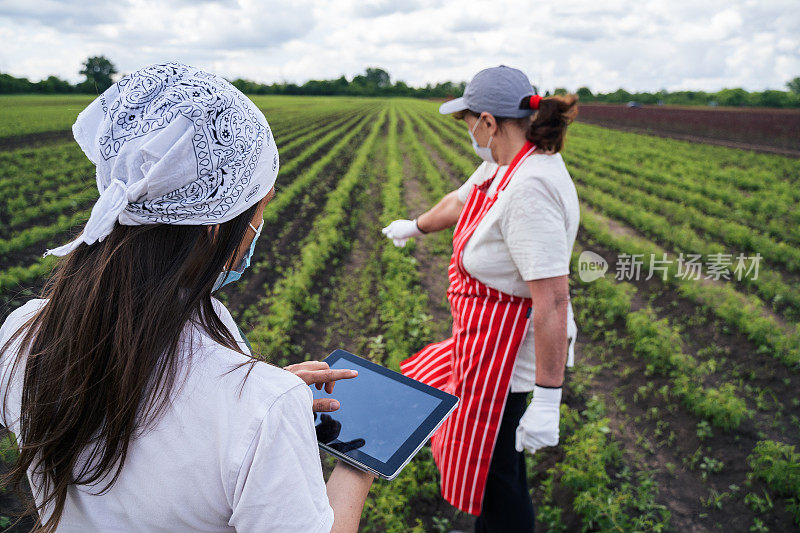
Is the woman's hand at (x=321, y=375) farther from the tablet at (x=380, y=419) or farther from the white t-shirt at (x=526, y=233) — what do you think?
the white t-shirt at (x=526, y=233)

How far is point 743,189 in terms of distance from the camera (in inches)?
448

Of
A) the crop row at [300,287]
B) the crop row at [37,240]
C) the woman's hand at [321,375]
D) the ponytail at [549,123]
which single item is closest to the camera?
the woman's hand at [321,375]

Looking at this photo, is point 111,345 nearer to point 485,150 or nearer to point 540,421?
point 540,421

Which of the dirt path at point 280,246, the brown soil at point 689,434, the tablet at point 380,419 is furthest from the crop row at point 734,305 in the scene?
the dirt path at point 280,246

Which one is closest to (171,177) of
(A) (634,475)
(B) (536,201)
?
(B) (536,201)

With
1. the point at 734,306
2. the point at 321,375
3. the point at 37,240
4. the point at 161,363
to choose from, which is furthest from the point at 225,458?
the point at 37,240

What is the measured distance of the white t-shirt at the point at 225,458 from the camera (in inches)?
29.2

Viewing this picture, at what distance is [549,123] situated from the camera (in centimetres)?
182

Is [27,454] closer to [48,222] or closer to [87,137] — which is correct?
[87,137]

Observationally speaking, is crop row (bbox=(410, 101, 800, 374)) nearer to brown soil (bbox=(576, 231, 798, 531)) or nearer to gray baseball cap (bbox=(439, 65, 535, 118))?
brown soil (bbox=(576, 231, 798, 531))

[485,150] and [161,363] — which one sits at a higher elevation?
[485,150]

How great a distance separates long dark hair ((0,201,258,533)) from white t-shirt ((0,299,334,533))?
0.03 m

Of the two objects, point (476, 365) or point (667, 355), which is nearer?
point (476, 365)

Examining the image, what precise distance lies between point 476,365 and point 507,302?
0.91ft
